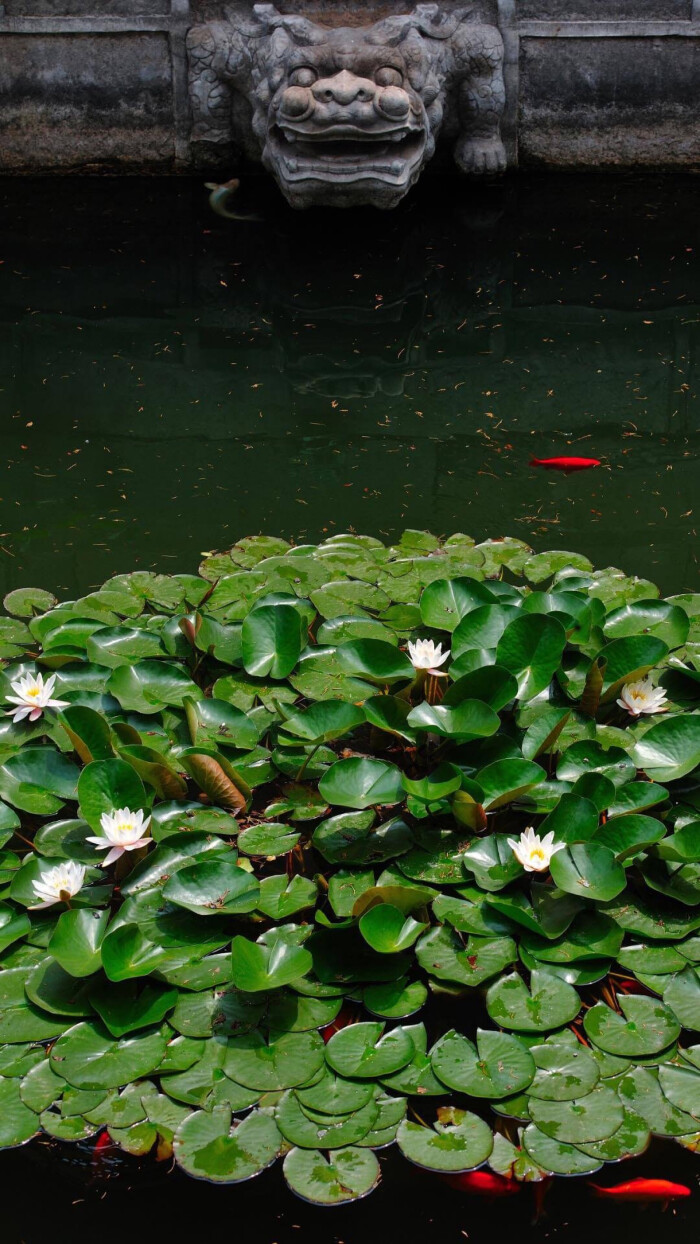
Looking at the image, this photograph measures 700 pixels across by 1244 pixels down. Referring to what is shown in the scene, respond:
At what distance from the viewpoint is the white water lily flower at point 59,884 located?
2.08 m

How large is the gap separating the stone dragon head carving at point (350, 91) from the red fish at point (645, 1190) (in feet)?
14.5

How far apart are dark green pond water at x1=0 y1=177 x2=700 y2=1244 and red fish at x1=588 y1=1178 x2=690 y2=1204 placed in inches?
0.6

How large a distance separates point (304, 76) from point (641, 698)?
12.4 ft

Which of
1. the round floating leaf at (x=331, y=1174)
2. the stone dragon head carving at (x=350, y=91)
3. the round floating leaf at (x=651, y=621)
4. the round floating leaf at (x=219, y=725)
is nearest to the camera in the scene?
the round floating leaf at (x=331, y=1174)

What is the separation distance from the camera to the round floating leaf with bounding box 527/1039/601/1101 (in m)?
1.90

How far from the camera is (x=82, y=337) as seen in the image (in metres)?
4.66

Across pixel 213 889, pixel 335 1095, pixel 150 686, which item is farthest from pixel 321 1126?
pixel 150 686

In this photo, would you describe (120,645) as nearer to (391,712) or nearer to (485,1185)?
(391,712)

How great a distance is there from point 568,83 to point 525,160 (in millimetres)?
415

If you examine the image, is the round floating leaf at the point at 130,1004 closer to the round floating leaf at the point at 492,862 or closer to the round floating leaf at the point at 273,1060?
the round floating leaf at the point at 273,1060

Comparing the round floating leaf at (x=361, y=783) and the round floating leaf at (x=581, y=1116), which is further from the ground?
the round floating leaf at (x=361, y=783)

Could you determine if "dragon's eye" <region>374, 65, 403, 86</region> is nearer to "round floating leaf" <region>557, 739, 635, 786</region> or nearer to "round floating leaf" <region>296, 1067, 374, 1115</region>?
"round floating leaf" <region>557, 739, 635, 786</region>

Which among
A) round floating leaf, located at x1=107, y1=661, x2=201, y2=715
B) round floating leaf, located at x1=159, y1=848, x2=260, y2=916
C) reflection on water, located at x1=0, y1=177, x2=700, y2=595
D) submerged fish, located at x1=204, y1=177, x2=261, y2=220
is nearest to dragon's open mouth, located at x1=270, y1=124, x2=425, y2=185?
reflection on water, located at x1=0, y1=177, x2=700, y2=595

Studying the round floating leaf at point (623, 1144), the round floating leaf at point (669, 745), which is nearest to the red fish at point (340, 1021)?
the round floating leaf at point (623, 1144)
